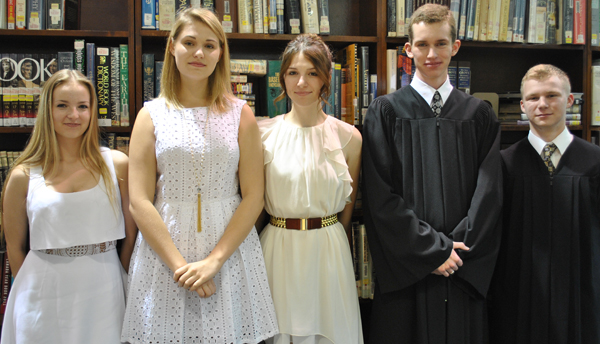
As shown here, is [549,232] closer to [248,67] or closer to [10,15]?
[248,67]

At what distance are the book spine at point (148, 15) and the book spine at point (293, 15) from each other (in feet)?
1.99

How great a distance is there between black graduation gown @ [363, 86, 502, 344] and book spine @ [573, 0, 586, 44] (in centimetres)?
94

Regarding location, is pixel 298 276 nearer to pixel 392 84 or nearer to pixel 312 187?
pixel 312 187

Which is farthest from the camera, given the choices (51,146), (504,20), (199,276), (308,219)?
(504,20)

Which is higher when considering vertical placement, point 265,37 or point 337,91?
point 265,37

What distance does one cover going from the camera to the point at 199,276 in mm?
1414

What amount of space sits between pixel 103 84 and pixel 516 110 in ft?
6.80

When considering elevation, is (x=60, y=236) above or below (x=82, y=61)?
below

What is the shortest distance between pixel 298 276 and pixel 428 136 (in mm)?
731

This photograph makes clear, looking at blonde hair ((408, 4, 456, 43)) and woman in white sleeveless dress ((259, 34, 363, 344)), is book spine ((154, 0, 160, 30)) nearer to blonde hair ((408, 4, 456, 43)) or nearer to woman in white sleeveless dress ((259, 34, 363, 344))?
woman in white sleeveless dress ((259, 34, 363, 344))

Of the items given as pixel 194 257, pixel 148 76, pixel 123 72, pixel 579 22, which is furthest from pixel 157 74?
pixel 579 22

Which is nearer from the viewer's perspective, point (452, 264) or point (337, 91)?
point (452, 264)

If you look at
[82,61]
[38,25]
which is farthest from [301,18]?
[38,25]

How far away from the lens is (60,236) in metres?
1.49
